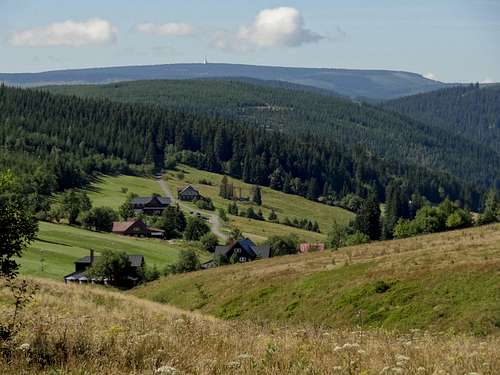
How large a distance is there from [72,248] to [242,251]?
27.3m

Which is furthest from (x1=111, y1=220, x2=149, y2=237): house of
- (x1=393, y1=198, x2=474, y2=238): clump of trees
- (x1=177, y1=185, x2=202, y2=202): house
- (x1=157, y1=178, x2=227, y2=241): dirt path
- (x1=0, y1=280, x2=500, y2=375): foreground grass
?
(x1=0, y1=280, x2=500, y2=375): foreground grass

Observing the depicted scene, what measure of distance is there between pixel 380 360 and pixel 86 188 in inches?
6800

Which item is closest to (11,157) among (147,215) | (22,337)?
(147,215)

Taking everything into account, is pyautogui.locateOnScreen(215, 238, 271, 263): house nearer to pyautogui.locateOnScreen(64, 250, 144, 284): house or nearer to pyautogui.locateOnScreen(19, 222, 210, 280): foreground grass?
pyautogui.locateOnScreen(19, 222, 210, 280): foreground grass

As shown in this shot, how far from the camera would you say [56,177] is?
164 metres

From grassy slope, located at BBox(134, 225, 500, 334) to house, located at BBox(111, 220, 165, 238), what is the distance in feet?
275

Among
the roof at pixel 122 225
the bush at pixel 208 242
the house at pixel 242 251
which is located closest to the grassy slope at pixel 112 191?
the roof at pixel 122 225

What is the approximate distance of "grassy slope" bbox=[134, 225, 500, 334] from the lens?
3020cm

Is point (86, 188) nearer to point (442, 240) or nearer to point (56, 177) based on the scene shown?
point (56, 177)

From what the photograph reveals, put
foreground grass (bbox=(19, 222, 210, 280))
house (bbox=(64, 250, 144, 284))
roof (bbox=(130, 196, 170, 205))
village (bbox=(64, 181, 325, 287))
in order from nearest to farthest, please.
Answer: house (bbox=(64, 250, 144, 284)), village (bbox=(64, 181, 325, 287)), foreground grass (bbox=(19, 222, 210, 280)), roof (bbox=(130, 196, 170, 205))

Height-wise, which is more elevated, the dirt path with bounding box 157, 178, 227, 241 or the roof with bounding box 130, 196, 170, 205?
the roof with bounding box 130, 196, 170, 205

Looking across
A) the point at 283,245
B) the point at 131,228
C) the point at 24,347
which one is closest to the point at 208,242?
the point at 283,245

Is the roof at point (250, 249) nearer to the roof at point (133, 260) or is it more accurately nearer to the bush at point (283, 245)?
the bush at point (283, 245)

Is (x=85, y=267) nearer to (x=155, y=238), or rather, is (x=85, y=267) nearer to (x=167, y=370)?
(x=155, y=238)
